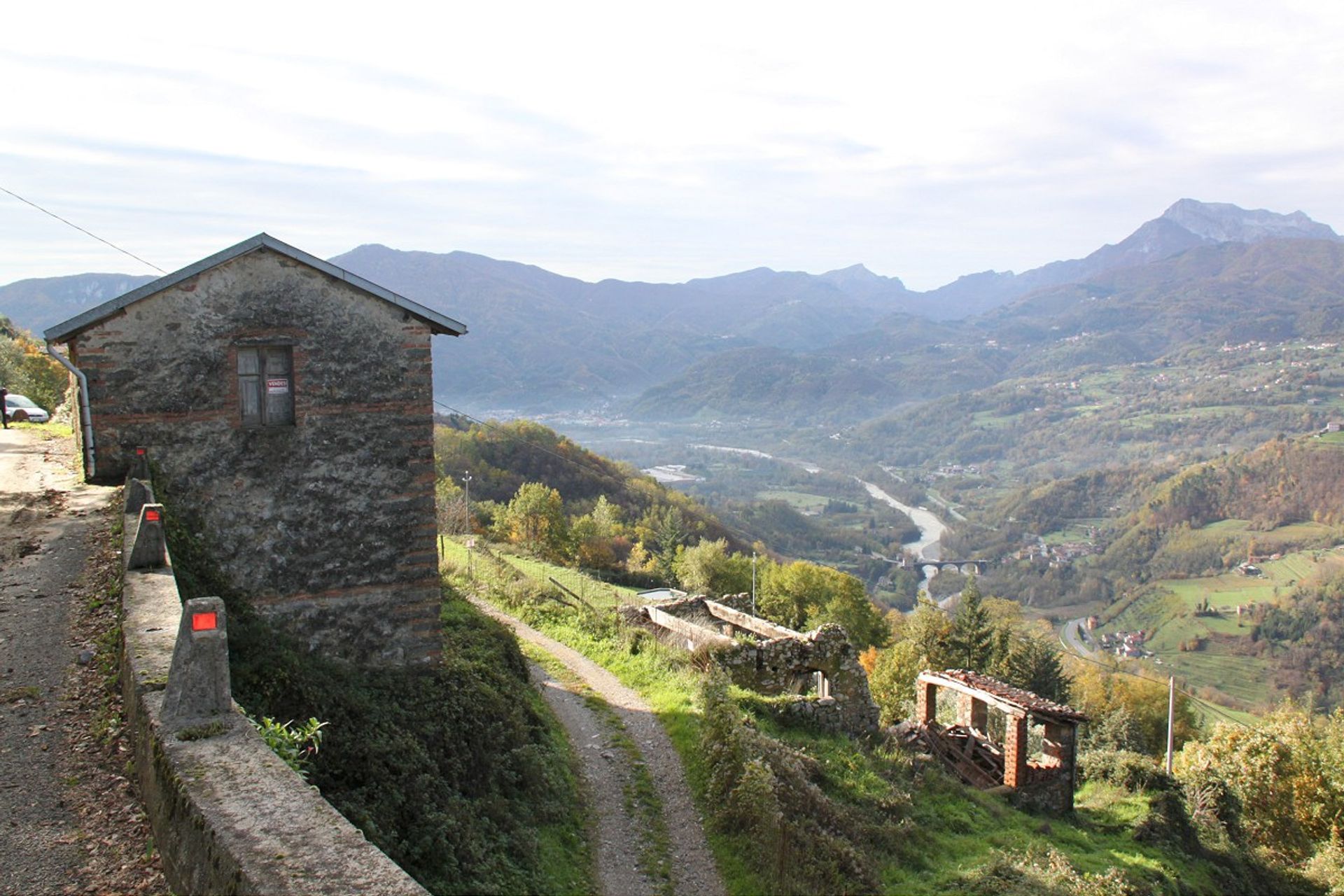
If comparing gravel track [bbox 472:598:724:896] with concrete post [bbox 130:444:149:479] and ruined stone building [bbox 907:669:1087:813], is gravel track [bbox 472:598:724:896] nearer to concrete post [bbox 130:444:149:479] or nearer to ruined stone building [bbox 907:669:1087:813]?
concrete post [bbox 130:444:149:479]

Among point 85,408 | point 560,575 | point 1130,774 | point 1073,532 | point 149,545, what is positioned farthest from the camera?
point 1073,532

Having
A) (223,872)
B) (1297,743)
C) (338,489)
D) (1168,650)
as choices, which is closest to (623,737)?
(338,489)

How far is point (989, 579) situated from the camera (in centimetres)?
14725

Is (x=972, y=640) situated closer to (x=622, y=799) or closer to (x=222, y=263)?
(x=622, y=799)

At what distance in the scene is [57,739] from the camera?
5.85m

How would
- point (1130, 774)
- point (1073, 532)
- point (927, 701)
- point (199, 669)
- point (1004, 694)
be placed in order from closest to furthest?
1. point (199, 669)
2. point (1004, 694)
3. point (1130, 774)
4. point (927, 701)
5. point (1073, 532)

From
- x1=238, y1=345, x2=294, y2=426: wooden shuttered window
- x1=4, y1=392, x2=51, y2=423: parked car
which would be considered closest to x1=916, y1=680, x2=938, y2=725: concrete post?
x1=238, y1=345, x2=294, y2=426: wooden shuttered window

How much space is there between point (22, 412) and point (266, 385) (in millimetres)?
20732

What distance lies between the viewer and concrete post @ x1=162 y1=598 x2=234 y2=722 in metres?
5.10

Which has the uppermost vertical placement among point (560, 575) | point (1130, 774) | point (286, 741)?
point (286, 741)

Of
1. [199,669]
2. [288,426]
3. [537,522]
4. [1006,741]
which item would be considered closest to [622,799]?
[288,426]

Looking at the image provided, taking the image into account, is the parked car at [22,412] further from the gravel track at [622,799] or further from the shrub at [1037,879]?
the shrub at [1037,879]

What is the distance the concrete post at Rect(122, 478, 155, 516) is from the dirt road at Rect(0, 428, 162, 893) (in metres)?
0.57

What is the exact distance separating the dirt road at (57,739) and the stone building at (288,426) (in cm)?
146
